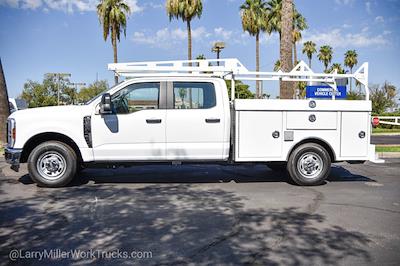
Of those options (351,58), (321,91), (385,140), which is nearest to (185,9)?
(385,140)

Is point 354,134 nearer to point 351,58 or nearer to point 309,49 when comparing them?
point 309,49

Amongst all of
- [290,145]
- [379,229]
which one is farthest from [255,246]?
[290,145]

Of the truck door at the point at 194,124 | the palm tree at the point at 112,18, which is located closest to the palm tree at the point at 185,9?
the palm tree at the point at 112,18

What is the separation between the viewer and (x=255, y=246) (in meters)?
4.24

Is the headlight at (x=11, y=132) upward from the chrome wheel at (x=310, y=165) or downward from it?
upward

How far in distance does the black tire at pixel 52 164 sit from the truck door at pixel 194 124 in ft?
5.99

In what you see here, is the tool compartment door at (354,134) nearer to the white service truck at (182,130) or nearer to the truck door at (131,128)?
the white service truck at (182,130)

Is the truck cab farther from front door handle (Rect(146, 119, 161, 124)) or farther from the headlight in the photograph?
the headlight

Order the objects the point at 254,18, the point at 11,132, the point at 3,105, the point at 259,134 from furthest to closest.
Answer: the point at 254,18 → the point at 3,105 → the point at 259,134 → the point at 11,132

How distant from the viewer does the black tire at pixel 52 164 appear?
7.02 metres

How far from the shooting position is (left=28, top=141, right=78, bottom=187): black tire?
7.02 m

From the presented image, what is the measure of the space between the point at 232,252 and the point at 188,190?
3.06 m

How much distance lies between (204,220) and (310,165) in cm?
321

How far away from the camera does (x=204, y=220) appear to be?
5.20 meters
